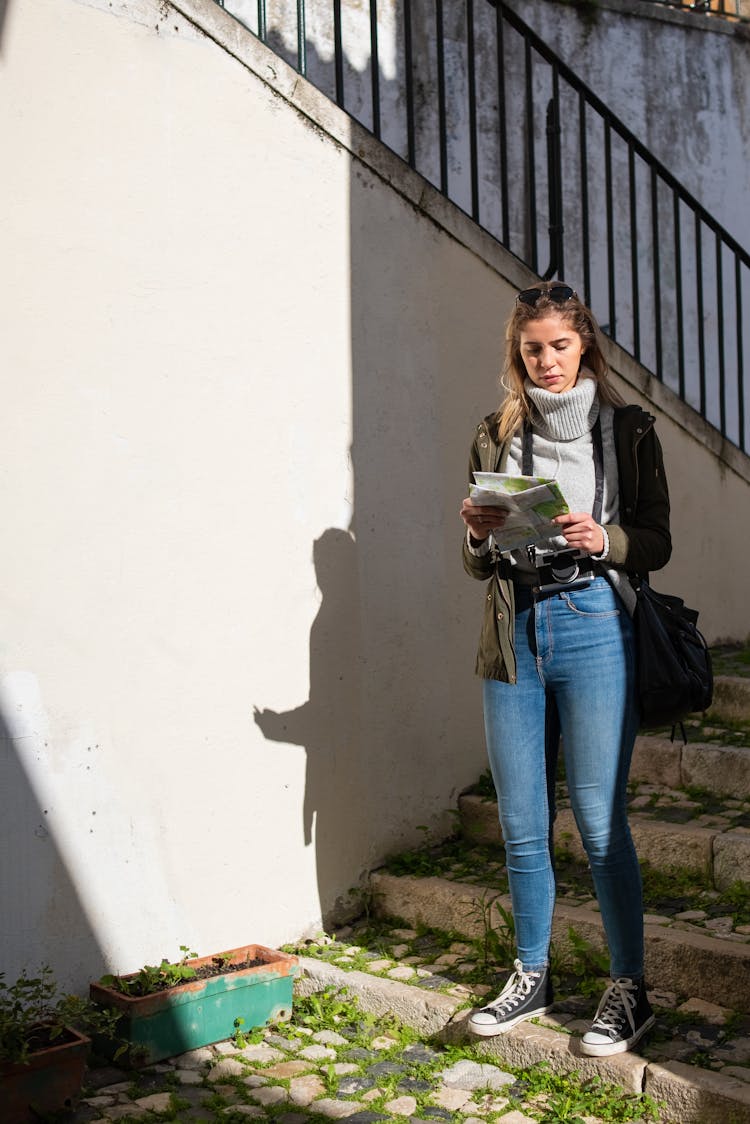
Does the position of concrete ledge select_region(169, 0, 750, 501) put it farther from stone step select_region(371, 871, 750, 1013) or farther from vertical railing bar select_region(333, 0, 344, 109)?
stone step select_region(371, 871, 750, 1013)

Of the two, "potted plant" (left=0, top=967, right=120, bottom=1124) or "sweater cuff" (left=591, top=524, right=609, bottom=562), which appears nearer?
"sweater cuff" (left=591, top=524, right=609, bottom=562)

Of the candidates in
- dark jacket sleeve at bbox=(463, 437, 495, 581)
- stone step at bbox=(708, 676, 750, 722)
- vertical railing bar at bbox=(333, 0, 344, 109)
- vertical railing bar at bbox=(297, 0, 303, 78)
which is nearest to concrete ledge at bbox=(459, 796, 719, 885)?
stone step at bbox=(708, 676, 750, 722)

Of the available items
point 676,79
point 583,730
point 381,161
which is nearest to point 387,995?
point 583,730

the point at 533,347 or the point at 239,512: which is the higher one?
the point at 533,347

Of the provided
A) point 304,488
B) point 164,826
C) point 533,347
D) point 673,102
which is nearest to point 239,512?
point 304,488

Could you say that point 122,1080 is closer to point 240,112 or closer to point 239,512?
point 239,512

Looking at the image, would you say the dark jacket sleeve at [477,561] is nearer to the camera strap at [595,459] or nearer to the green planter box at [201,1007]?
the camera strap at [595,459]

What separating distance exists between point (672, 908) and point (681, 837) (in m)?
0.29

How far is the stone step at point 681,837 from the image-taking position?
412 centimetres

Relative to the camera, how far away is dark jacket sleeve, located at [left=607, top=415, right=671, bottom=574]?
3.21 metres

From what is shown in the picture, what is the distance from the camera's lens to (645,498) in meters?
3.26

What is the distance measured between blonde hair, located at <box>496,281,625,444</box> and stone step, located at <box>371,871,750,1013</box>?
1714 mm

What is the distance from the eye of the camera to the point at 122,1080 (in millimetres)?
3613

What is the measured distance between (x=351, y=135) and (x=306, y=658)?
2.15 meters
